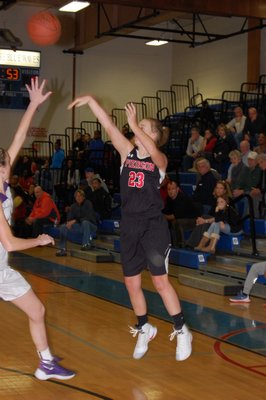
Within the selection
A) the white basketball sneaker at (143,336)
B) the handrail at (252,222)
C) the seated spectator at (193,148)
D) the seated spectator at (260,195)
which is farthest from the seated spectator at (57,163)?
the white basketball sneaker at (143,336)

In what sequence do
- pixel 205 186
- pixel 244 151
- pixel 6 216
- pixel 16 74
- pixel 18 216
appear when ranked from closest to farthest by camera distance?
pixel 6 216
pixel 205 186
pixel 244 151
pixel 18 216
pixel 16 74

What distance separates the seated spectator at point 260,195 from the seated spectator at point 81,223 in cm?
411

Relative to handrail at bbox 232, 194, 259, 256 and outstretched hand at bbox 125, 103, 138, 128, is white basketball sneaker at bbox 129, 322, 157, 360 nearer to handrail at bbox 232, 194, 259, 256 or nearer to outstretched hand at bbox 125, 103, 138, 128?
outstretched hand at bbox 125, 103, 138, 128

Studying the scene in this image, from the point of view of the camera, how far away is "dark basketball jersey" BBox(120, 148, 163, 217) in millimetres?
6547

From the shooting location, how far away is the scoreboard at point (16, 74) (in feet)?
84.4

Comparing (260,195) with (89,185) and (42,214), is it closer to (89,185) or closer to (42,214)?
(89,185)

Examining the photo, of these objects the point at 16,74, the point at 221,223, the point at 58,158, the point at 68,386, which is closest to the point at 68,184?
the point at 58,158

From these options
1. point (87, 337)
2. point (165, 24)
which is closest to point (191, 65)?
point (165, 24)

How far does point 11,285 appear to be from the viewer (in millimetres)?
5625

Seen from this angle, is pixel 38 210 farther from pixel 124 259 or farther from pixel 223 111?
pixel 124 259

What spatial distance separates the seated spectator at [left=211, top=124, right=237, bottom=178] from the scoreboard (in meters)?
10.3

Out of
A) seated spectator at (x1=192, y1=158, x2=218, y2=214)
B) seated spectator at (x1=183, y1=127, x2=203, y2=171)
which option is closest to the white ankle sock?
seated spectator at (x1=192, y1=158, x2=218, y2=214)

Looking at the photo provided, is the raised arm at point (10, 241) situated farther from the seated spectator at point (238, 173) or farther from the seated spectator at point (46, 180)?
the seated spectator at point (46, 180)

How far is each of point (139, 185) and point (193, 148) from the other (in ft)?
40.1
